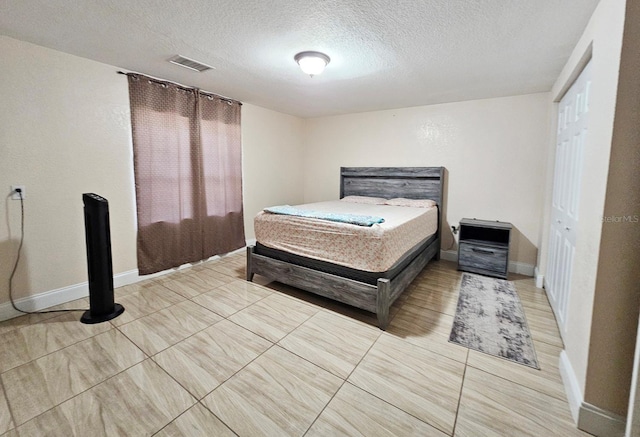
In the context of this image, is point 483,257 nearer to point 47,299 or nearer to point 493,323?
point 493,323

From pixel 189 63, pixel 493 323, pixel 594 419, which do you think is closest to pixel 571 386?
pixel 594 419

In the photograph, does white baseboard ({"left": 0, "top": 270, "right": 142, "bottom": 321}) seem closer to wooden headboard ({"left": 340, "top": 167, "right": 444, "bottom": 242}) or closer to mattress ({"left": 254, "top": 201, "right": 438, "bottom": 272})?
mattress ({"left": 254, "top": 201, "right": 438, "bottom": 272})

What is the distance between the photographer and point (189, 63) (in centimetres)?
265

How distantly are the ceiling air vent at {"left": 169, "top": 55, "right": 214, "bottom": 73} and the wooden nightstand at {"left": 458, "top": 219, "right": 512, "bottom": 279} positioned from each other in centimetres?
344

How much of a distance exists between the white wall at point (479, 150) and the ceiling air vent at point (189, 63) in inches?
102

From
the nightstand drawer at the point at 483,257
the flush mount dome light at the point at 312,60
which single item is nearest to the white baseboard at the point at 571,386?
the nightstand drawer at the point at 483,257

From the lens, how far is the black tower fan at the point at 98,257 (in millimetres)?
2264

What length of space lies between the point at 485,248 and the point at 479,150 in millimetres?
1313

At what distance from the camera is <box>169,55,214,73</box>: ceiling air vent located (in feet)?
8.36

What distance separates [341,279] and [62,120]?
113 inches

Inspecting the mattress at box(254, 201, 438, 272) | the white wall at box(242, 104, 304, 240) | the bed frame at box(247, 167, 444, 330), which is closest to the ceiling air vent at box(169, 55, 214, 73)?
the white wall at box(242, 104, 304, 240)

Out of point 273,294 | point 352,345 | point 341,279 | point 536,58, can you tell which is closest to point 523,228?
point 536,58

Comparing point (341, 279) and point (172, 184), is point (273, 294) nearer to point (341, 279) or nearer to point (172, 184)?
point (341, 279)

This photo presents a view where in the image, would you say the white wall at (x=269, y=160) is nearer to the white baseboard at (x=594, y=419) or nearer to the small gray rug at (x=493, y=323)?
the small gray rug at (x=493, y=323)
